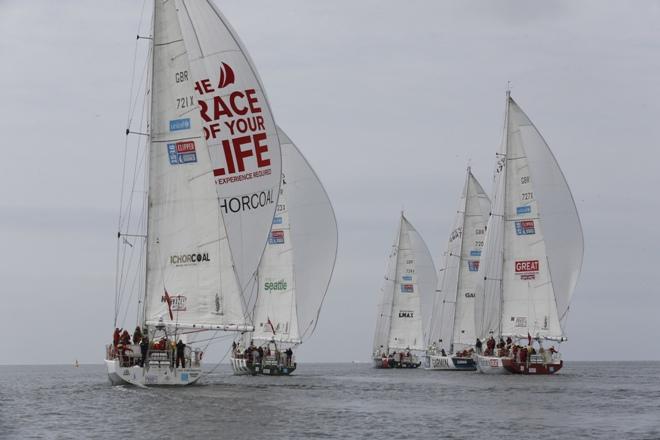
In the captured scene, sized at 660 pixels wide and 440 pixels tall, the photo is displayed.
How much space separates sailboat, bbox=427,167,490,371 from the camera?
74.4 meters

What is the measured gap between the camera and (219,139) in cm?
3944

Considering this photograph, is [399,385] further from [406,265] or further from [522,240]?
[406,265]

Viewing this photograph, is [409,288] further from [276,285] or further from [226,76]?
[226,76]

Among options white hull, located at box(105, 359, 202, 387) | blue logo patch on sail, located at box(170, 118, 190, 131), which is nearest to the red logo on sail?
blue logo patch on sail, located at box(170, 118, 190, 131)

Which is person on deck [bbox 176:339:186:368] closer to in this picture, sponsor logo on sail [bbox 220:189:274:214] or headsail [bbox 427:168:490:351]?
sponsor logo on sail [bbox 220:189:274:214]

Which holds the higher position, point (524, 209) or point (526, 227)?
point (524, 209)

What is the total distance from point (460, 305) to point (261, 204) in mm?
36432

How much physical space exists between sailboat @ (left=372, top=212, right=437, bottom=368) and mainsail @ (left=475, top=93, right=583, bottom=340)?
81.2ft

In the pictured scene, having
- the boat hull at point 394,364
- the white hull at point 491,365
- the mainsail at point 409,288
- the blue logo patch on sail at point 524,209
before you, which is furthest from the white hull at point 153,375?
the boat hull at point 394,364

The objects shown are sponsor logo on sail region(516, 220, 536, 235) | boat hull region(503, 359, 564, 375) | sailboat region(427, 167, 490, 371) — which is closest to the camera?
boat hull region(503, 359, 564, 375)

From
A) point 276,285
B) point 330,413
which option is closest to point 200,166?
point 330,413

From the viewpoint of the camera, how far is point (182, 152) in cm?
3862

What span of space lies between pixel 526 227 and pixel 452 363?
58.1 feet

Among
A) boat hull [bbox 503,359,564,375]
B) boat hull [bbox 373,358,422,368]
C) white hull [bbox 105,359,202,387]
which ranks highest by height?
boat hull [bbox 373,358,422,368]
